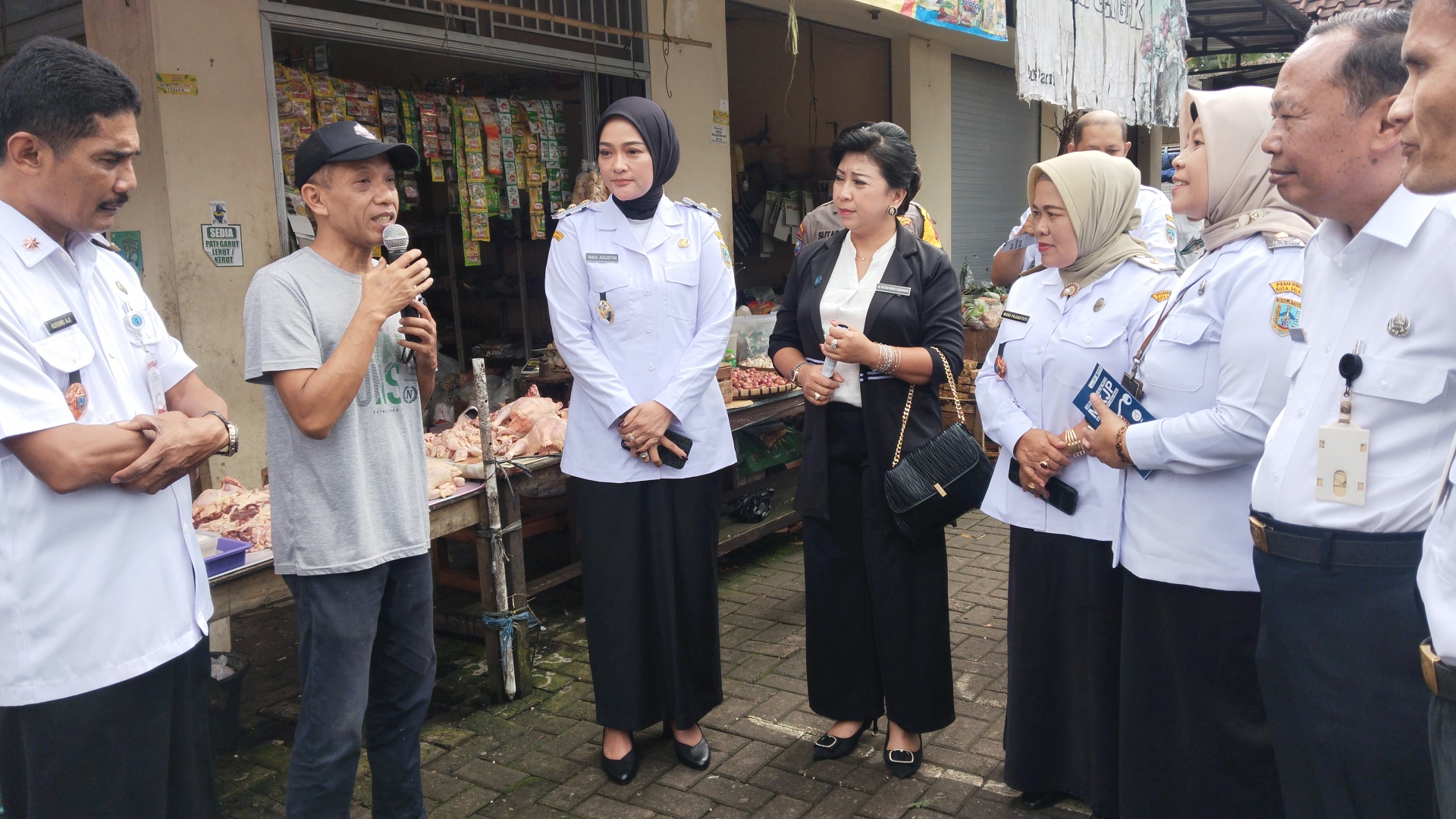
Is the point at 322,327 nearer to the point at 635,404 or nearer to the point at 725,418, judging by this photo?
the point at 635,404

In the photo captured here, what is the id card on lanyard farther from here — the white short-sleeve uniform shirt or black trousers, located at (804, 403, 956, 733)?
black trousers, located at (804, 403, 956, 733)

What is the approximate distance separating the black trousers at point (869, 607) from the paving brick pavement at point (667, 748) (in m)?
0.24

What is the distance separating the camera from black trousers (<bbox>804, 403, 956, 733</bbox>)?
3439 millimetres

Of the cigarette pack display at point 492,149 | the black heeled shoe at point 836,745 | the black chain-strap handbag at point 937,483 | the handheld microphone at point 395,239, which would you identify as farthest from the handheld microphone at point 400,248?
the cigarette pack display at point 492,149

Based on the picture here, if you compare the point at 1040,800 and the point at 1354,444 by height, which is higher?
the point at 1354,444

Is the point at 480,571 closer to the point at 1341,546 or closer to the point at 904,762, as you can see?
the point at 904,762

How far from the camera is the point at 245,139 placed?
489cm

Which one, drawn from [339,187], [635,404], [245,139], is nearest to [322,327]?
[339,187]

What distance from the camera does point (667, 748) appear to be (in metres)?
3.76

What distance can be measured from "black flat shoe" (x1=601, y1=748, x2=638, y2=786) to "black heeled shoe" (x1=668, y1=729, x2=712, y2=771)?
0.57ft

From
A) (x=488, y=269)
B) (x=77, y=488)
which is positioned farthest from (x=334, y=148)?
(x=488, y=269)

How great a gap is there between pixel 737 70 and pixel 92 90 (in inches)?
367

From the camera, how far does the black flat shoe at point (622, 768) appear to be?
3.49 metres

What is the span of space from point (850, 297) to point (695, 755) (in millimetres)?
1732
